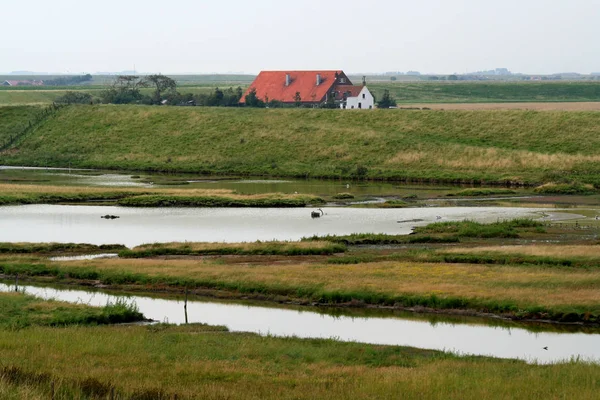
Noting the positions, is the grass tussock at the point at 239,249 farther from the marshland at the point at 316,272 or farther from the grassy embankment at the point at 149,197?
the grassy embankment at the point at 149,197

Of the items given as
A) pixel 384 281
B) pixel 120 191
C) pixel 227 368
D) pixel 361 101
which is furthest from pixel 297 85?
pixel 227 368

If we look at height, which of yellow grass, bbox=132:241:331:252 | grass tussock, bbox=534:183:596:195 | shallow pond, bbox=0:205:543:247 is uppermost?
yellow grass, bbox=132:241:331:252

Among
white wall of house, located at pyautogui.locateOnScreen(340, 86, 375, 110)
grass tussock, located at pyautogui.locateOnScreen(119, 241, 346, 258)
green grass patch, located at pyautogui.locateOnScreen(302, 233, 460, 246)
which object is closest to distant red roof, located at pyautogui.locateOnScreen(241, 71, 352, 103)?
white wall of house, located at pyautogui.locateOnScreen(340, 86, 375, 110)

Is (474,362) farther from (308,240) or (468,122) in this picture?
(468,122)

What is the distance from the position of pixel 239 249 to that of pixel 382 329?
52.4 feet

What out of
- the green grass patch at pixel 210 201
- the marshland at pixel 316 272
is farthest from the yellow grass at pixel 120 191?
the green grass patch at pixel 210 201

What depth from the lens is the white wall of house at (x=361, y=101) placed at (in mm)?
130875

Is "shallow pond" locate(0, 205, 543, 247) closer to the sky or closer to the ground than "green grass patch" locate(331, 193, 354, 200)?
closer to the sky

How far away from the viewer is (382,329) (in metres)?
33.2

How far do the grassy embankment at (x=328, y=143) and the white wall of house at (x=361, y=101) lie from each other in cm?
1119

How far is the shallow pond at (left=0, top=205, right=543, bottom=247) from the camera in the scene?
2121 inches

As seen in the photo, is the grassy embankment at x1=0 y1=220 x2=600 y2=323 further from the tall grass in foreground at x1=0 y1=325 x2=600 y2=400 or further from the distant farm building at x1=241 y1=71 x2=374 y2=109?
the distant farm building at x1=241 y1=71 x2=374 y2=109

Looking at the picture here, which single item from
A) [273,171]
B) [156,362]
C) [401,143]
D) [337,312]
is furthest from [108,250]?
[401,143]

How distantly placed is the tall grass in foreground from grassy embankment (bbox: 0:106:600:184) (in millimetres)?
59725
